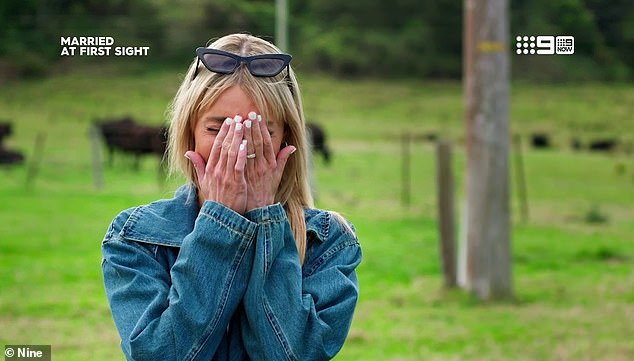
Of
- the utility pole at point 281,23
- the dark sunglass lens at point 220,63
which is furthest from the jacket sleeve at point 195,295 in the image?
the utility pole at point 281,23

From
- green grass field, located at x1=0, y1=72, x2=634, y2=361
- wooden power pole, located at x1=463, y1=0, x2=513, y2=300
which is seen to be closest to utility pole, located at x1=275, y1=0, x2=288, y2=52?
green grass field, located at x1=0, y1=72, x2=634, y2=361

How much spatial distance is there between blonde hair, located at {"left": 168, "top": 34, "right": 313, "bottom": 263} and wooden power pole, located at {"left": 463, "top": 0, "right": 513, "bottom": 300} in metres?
6.61

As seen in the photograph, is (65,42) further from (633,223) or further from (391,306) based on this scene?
(633,223)

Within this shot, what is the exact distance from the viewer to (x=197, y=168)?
2.50 m

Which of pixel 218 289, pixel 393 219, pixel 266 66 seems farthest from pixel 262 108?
pixel 393 219

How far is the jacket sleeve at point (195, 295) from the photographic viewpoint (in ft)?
7.83

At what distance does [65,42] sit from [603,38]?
464cm

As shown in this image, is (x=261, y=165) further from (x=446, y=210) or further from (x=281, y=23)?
(x=281, y=23)

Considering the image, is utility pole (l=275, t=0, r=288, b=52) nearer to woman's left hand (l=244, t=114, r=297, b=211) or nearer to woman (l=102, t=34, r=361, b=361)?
woman (l=102, t=34, r=361, b=361)

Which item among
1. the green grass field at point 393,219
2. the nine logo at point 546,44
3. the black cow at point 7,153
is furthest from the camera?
the black cow at point 7,153

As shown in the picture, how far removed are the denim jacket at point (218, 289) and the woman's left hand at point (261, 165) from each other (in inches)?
1.3

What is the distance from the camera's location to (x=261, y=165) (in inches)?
95.4

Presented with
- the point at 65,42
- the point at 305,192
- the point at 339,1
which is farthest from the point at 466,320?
the point at 339,1

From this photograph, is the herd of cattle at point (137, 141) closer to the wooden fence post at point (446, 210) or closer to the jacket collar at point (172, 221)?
the wooden fence post at point (446, 210)
